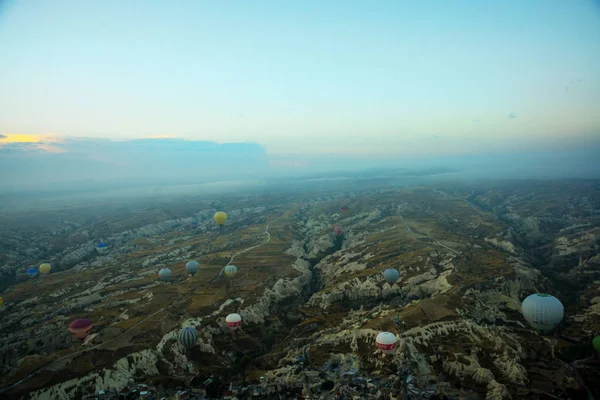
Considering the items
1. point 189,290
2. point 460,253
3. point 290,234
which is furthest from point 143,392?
point 290,234

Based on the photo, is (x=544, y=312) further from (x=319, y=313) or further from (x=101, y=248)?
(x=101, y=248)

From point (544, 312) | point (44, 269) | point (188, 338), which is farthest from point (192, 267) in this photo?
point (544, 312)

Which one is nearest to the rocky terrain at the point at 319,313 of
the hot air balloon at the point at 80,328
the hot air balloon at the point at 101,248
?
the hot air balloon at the point at 80,328

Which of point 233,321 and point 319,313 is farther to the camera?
point 319,313

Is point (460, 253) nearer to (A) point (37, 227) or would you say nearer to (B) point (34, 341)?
(B) point (34, 341)

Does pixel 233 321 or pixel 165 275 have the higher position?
pixel 233 321

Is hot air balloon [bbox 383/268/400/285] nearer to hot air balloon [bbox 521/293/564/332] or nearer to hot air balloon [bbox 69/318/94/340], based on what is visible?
hot air balloon [bbox 521/293/564/332]

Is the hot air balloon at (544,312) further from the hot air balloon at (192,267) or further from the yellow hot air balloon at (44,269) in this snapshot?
the yellow hot air balloon at (44,269)
